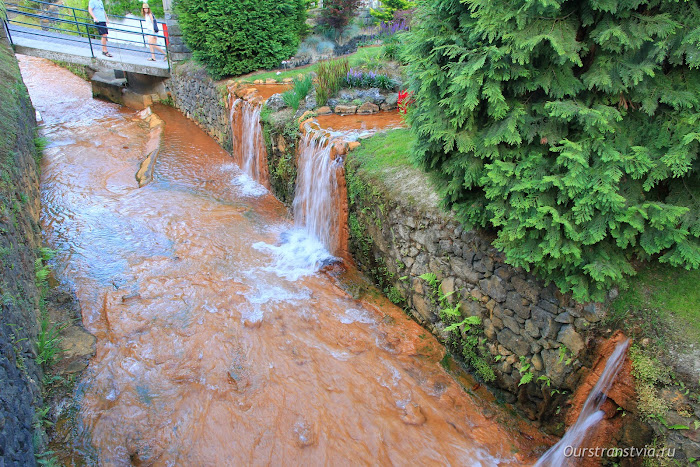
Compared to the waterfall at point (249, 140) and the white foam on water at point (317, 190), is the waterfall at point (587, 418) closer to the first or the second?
the white foam on water at point (317, 190)

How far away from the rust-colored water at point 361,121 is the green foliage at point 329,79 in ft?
2.01

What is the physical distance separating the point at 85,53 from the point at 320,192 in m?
12.2

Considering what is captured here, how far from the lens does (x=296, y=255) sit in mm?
7465

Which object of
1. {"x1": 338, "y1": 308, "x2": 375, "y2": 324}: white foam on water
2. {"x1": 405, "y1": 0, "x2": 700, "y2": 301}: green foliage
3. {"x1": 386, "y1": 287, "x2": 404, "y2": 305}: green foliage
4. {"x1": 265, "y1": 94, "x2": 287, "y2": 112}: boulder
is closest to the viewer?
{"x1": 405, "y1": 0, "x2": 700, "y2": 301}: green foliage

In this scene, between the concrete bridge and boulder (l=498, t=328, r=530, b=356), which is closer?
boulder (l=498, t=328, r=530, b=356)

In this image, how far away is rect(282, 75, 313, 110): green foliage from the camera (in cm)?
909

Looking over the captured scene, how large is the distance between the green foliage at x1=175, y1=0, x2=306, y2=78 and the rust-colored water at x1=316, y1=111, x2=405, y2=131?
4897 mm

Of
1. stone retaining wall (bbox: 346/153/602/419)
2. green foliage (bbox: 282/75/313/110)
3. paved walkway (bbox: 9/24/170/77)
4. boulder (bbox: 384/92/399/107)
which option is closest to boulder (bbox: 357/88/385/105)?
boulder (bbox: 384/92/399/107)

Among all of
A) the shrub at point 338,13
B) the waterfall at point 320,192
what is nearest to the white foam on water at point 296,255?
the waterfall at point 320,192

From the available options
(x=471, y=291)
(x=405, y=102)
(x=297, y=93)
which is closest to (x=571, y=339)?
(x=471, y=291)

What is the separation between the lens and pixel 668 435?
3.38m

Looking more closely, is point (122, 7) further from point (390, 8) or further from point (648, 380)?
point (648, 380)

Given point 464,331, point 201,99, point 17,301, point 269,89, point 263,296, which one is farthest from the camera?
point 201,99

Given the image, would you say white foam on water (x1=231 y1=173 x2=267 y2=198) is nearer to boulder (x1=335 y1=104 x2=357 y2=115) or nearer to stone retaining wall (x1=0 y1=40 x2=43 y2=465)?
boulder (x1=335 y1=104 x2=357 y2=115)
